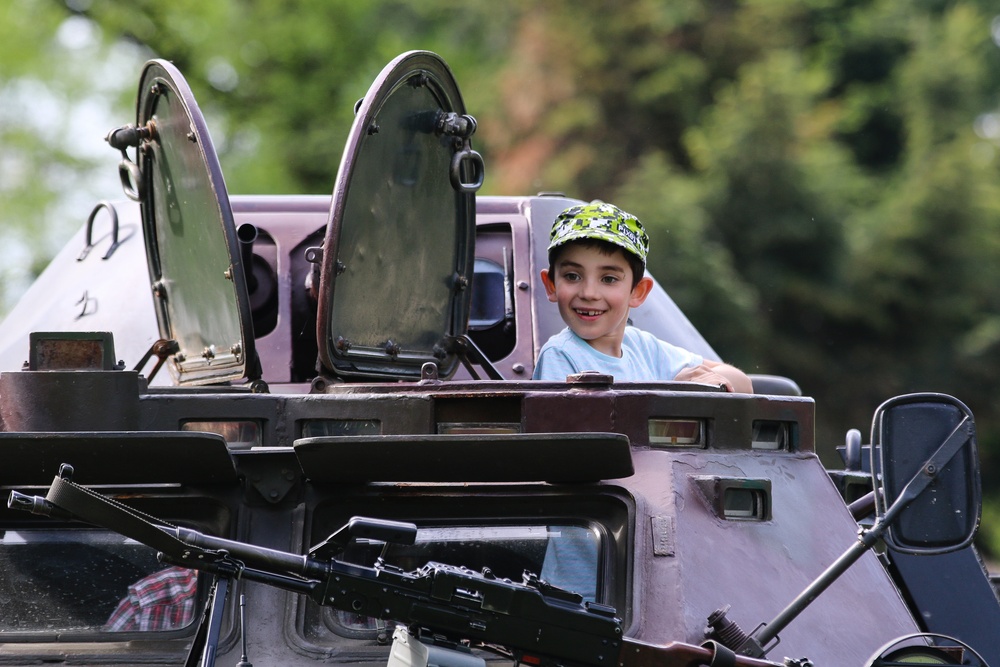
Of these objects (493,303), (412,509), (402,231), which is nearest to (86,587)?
(412,509)

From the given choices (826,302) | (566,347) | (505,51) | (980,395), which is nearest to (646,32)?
(505,51)

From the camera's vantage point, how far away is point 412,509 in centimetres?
362

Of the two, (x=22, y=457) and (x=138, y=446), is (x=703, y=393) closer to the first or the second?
(x=138, y=446)

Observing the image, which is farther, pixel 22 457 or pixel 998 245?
pixel 998 245

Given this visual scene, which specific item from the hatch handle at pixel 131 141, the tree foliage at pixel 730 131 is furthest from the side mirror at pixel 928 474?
the tree foliage at pixel 730 131

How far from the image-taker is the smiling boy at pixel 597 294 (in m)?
4.48

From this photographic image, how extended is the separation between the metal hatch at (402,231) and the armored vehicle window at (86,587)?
856mm

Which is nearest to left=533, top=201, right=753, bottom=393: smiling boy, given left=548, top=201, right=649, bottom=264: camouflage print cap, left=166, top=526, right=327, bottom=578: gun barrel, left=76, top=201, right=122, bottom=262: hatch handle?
left=548, top=201, right=649, bottom=264: camouflage print cap

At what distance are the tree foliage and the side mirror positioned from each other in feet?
51.1

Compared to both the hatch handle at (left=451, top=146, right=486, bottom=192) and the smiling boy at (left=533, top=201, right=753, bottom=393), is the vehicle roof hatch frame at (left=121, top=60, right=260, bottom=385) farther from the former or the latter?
the smiling boy at (left=533, top=201, right=753, bottom=393)

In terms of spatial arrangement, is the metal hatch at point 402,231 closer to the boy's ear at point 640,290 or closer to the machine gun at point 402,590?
the boy's ear at point 640,290

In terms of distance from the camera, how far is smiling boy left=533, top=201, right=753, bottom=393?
177 inches

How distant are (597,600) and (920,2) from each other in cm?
2317

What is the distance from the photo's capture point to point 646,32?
22828 millimetres
